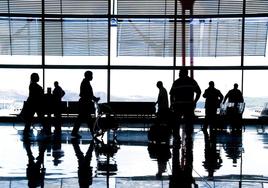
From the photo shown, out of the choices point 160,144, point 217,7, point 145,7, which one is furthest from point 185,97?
point 217,7

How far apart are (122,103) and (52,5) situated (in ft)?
13.4

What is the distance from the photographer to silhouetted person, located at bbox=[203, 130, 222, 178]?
697cm

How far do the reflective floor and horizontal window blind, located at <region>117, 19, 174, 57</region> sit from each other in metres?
4.67

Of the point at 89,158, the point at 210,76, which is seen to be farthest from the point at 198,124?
the point at 89,158

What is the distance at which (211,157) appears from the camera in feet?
26.5

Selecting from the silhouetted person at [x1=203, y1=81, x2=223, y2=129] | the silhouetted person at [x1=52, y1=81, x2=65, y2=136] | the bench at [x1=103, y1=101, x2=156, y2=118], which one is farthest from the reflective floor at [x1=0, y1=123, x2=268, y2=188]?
the bench at [x1=103, y1=101, x2=156, y2=118]

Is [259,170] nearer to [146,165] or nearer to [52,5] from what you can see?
[146,165]

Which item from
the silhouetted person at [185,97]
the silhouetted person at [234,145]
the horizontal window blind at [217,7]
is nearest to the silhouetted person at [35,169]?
the silhouetted person at [185,97]

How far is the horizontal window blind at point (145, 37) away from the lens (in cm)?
1560

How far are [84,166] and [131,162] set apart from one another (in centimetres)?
80

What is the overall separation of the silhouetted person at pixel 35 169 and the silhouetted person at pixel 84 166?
438 millimetres

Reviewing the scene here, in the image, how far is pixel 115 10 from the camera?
51.2ft

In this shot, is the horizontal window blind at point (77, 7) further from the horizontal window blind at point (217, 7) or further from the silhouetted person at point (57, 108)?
the silhouetted person at point (57, 108)

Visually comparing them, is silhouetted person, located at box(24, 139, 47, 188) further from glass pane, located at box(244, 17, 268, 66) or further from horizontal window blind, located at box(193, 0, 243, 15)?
glass pane, located at box(244, 17, 268, 66)
